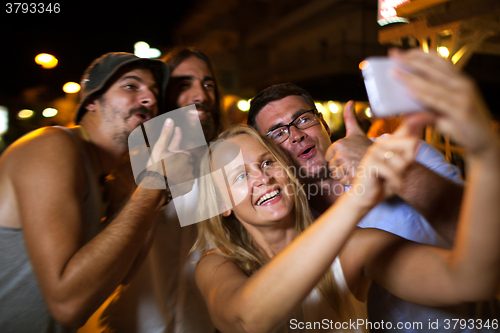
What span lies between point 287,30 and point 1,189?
8718 mm

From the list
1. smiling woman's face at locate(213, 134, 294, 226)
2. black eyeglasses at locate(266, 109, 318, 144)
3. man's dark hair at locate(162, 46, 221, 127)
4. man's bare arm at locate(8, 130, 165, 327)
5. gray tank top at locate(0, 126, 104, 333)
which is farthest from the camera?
man's dark hair at locate(162, 46, 221, 127)

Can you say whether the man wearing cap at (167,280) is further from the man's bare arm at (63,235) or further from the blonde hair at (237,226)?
the man's bare arm at (63,235)

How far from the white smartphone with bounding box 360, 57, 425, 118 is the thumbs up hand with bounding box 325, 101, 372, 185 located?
299 millimetres

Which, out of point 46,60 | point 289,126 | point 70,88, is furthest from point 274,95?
point 46,60

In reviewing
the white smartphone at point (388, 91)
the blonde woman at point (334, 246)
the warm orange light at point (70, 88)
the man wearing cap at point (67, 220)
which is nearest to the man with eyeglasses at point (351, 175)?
the blonde woman at point (334, 246)

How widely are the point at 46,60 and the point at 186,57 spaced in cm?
98

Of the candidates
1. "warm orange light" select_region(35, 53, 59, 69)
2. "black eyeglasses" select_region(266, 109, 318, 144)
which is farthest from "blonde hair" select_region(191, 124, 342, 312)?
"warm orange light" select_region(35, 53, 59, 69)

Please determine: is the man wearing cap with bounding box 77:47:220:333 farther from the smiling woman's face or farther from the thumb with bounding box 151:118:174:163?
the smiling woman's face

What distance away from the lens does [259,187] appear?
1.12 meters

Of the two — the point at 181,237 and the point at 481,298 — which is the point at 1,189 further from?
the point at 481,298

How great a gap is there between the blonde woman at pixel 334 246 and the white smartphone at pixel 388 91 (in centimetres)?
3

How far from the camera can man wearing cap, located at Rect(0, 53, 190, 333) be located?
0.88 metres

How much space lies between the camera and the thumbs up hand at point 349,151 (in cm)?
87

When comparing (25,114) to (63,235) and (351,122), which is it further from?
(351,122)
